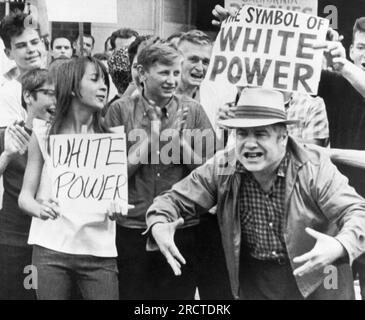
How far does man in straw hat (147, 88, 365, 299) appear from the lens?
17.9 feet

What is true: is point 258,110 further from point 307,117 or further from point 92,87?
point 92,87

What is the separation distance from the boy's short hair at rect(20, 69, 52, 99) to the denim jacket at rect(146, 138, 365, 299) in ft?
3.51

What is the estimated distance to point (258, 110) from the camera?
18.0 feet

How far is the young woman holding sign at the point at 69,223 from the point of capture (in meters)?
5.63

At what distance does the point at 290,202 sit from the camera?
5.50 m

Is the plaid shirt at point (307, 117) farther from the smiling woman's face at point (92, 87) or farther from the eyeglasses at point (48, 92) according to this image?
the eyeglasses at point (48, 92)

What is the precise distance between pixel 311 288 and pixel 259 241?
462mm

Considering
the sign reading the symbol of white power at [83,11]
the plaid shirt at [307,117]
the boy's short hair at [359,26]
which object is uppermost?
the sign reading the symbol of white power at [83,11]

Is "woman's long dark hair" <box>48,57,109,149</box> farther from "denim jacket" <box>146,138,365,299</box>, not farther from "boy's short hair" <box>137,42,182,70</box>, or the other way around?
"denim jacket" <box>146,138,365,299</box>

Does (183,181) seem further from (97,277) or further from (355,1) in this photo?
(355,1)

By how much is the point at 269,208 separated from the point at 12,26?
6.73 feet

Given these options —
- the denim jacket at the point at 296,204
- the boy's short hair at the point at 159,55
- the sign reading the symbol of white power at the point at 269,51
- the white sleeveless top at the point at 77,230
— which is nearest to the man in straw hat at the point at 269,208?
the denim jacket at the point at 296,204

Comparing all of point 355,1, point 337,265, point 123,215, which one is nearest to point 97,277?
point 123,215

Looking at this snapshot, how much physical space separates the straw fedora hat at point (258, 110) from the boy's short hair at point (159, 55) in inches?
20.3
